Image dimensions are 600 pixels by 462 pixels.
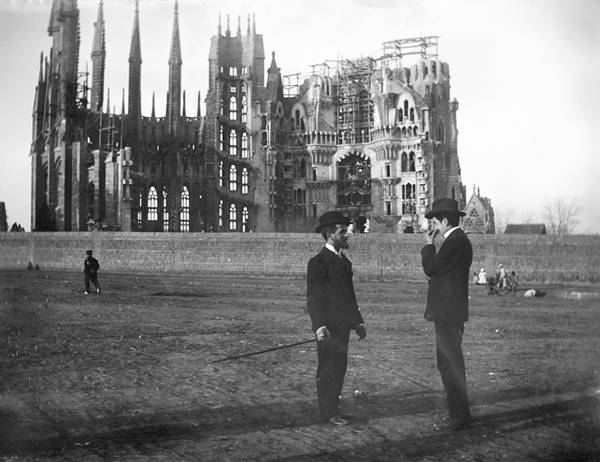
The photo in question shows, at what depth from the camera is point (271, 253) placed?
35.6m

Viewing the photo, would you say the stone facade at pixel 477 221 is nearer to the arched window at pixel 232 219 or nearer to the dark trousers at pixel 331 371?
the dark trousers at pixel 331 371

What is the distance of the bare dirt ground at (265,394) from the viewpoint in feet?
20.1

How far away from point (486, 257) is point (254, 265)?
11.2m

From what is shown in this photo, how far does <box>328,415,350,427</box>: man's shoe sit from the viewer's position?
22.0 feet

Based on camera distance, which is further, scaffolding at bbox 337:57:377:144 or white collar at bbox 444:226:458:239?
scaffolding at bbox 337:57:377:144

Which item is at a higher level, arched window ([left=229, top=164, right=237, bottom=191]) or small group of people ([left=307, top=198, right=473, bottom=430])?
arched window ([left=229, top=164, right=237, bottom=191])

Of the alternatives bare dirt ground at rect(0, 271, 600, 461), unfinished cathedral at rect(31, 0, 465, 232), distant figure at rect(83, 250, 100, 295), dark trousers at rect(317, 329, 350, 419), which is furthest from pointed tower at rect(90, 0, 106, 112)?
dark trousers at rect(317, 329, 350, 419)

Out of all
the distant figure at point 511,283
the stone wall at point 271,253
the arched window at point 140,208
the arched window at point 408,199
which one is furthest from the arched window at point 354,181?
the distant figure at point 511,283

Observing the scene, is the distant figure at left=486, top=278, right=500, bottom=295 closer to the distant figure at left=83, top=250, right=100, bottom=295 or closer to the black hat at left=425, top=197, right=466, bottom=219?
the distant figure at left=83, top=250, right=100, bottom=295

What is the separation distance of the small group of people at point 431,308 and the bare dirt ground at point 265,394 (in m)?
0.30

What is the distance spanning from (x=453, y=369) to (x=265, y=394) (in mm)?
2110

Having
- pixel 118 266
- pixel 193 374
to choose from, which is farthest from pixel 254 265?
pixel 193 374

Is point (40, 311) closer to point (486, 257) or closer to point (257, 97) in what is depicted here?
point (486, 257)

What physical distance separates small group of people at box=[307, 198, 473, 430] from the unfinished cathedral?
125 feet
